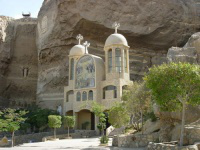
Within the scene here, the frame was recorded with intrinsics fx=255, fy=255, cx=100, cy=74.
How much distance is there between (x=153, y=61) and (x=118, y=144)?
31.2 m

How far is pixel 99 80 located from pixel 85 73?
2.20 m

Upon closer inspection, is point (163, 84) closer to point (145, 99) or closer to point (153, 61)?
point (145, 99)

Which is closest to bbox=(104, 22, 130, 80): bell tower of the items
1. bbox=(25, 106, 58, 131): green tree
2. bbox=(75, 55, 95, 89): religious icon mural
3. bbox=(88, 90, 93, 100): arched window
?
bbox=(75, 55, 95, 89): religious icon mural

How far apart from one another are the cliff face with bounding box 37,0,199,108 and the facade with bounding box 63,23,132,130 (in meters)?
9.38

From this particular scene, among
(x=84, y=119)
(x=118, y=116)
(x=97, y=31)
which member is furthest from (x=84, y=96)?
(x=97, y=31)

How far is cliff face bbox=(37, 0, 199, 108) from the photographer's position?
1604 inches

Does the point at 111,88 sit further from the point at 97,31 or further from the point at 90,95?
the point at 97,31

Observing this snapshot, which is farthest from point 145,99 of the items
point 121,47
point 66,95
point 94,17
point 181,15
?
point 181,15

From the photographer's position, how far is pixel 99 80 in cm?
3078

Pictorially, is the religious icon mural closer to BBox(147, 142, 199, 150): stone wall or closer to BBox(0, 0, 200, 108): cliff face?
BBox(0, 0, 200, 108): cliff face

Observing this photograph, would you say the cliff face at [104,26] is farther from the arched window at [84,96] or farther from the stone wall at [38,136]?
the stone wall at [38,136]

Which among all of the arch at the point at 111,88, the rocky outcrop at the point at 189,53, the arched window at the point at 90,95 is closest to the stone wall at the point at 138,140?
the rocky outcrop at the point at 189,53

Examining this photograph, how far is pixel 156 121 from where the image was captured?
17.3m

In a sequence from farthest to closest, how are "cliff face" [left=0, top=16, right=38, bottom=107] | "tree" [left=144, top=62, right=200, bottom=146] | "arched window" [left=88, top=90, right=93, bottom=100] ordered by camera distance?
"cliff face" [left=0, top=16, right=38, bottom=107], "arched window" [left=88, top=90, right=93, bottom=100], "tree" [left=144, top=62, right=200, bottom=146]
